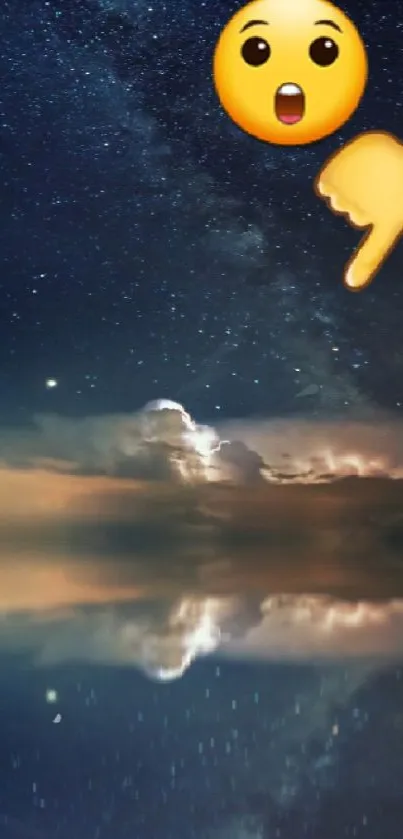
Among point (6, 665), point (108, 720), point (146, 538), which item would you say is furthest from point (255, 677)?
point (146, 538)

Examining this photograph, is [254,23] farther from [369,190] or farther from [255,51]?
[369,190]

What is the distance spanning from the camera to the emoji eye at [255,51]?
2.75 meters

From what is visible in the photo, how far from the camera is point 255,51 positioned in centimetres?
279

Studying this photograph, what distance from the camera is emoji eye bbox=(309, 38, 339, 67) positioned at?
2826mm

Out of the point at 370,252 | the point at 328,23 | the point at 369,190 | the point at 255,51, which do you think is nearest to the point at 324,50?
the point at 328,23

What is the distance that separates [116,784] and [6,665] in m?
1.07

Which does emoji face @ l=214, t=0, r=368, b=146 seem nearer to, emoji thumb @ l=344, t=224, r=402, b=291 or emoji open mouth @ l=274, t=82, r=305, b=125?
emoji open mouth @ l=274, t=82, r=305, b=125

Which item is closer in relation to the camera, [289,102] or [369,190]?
[289,102]

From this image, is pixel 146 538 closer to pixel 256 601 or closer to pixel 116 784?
pixel 256 601

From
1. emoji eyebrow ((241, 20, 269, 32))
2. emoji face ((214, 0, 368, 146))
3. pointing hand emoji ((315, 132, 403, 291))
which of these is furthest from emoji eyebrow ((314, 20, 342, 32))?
pointing hand emoji ((315, 132, 403, 291))

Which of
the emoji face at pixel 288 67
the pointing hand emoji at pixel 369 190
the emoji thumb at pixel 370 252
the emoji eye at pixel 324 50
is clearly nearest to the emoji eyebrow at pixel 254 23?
the emoji face at pixel 288 67

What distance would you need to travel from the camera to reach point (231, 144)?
5168mm

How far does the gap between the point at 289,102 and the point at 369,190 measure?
762mm

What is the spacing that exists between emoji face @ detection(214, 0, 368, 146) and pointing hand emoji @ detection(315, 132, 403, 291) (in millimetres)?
590
